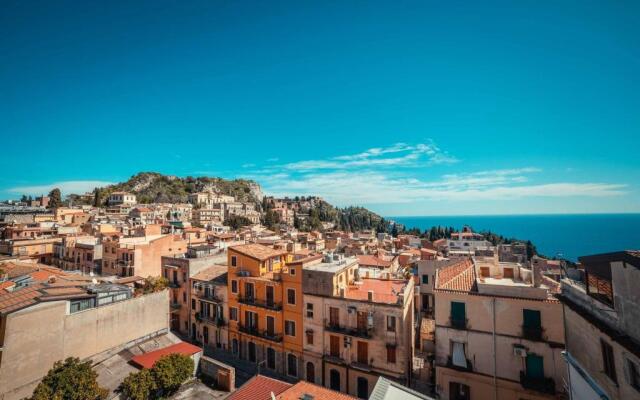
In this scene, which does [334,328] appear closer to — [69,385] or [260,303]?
[260,303]

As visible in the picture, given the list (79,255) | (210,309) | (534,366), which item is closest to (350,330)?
(534,366)

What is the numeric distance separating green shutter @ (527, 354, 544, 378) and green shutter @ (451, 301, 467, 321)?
3.66m

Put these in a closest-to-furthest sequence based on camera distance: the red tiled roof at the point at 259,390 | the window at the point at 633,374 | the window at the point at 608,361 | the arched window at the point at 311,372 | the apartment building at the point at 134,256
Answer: the window at the point at 633,374 → the window at the point at 608,361 → the red tiled roof at the point at 259,390 → the arched window at the point at 311,372 → the apartment building at the point at 134,256

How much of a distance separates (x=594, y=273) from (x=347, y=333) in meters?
15.9

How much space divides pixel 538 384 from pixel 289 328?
16.8 meters

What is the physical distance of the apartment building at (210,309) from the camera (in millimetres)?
29562

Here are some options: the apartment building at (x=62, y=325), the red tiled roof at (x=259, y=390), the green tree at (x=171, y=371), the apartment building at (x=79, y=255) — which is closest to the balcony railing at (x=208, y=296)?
the apartment building at (x=62, y=325)

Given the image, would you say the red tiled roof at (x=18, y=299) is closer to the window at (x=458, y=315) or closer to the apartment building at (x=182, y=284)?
the apartment building at (x=182, y=284)

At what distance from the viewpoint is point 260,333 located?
2694 centimetres

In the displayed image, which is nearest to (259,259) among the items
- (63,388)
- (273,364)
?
(273,364)

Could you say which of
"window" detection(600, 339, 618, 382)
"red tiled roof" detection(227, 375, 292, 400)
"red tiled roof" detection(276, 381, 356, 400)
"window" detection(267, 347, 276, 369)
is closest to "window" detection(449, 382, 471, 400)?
"red tiled roof" detection(276, 381, 356, 400)

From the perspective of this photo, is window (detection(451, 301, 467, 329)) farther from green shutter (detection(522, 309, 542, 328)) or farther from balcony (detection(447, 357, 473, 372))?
green shutter (detection(522, 309, 542, 328))

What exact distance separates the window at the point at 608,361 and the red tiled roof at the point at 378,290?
1278 centimetres

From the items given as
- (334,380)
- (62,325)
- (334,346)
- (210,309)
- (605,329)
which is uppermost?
(605,329)
